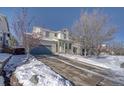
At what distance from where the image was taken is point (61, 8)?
5.63 meters

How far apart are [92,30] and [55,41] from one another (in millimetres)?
562

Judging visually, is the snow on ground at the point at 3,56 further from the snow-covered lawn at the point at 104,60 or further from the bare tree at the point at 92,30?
the bare tree at the point at 92,30

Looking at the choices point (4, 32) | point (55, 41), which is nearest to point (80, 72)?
point (55, 41)

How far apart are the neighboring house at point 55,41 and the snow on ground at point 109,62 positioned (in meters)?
0.11

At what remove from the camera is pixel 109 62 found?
5.70 metres

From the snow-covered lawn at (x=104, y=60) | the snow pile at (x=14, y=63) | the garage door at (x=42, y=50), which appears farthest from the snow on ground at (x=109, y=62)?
the snow pile at (x=14, y=63)

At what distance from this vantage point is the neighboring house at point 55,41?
5.69 m

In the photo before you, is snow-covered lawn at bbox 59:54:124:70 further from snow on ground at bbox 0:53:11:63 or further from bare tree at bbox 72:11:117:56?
snow on ground at bbox 0:53:11:63

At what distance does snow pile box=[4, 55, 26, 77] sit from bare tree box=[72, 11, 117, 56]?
0.87m

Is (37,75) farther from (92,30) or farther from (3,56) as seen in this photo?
(92,30)
